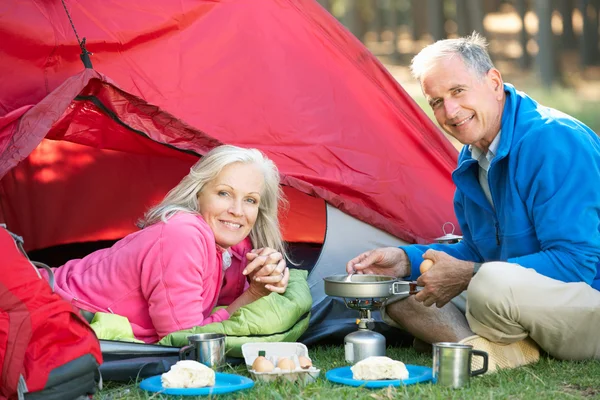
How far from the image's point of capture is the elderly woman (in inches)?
126

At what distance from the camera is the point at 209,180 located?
3498 millimetres

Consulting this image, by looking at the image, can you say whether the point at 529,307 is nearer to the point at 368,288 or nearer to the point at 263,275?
the point at 368,288

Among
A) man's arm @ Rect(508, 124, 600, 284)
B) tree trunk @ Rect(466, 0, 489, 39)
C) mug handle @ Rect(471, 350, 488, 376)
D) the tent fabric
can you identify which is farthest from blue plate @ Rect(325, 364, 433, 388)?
tree trunk @ Rect(466, 0, 489, 39)

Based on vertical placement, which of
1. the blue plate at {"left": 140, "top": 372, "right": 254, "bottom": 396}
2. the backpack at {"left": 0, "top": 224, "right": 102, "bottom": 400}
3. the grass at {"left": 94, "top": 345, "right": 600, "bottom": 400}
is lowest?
the grass at {"left": 94, "top": 345, "right": 600, "bottom": 400}

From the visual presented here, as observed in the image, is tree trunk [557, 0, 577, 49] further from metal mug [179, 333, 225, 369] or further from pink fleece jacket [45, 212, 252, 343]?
metal mug [179, 333, 225, 369]

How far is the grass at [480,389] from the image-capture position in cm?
271

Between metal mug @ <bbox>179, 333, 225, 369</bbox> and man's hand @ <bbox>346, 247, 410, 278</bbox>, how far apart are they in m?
0.69

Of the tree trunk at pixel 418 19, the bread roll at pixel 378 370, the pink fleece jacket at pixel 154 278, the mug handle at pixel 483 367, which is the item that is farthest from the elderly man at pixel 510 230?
the tree trunk at pixel 418 19

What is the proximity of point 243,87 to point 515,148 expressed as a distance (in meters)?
1.25

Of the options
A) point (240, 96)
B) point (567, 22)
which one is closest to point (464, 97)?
point (240, 96)

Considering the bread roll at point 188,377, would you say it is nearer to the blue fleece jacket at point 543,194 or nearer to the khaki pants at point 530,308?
the khaki pants at point 530,308

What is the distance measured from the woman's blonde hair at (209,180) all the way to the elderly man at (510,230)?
453mm

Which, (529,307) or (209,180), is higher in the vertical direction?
(209,180)

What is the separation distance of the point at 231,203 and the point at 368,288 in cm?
67
